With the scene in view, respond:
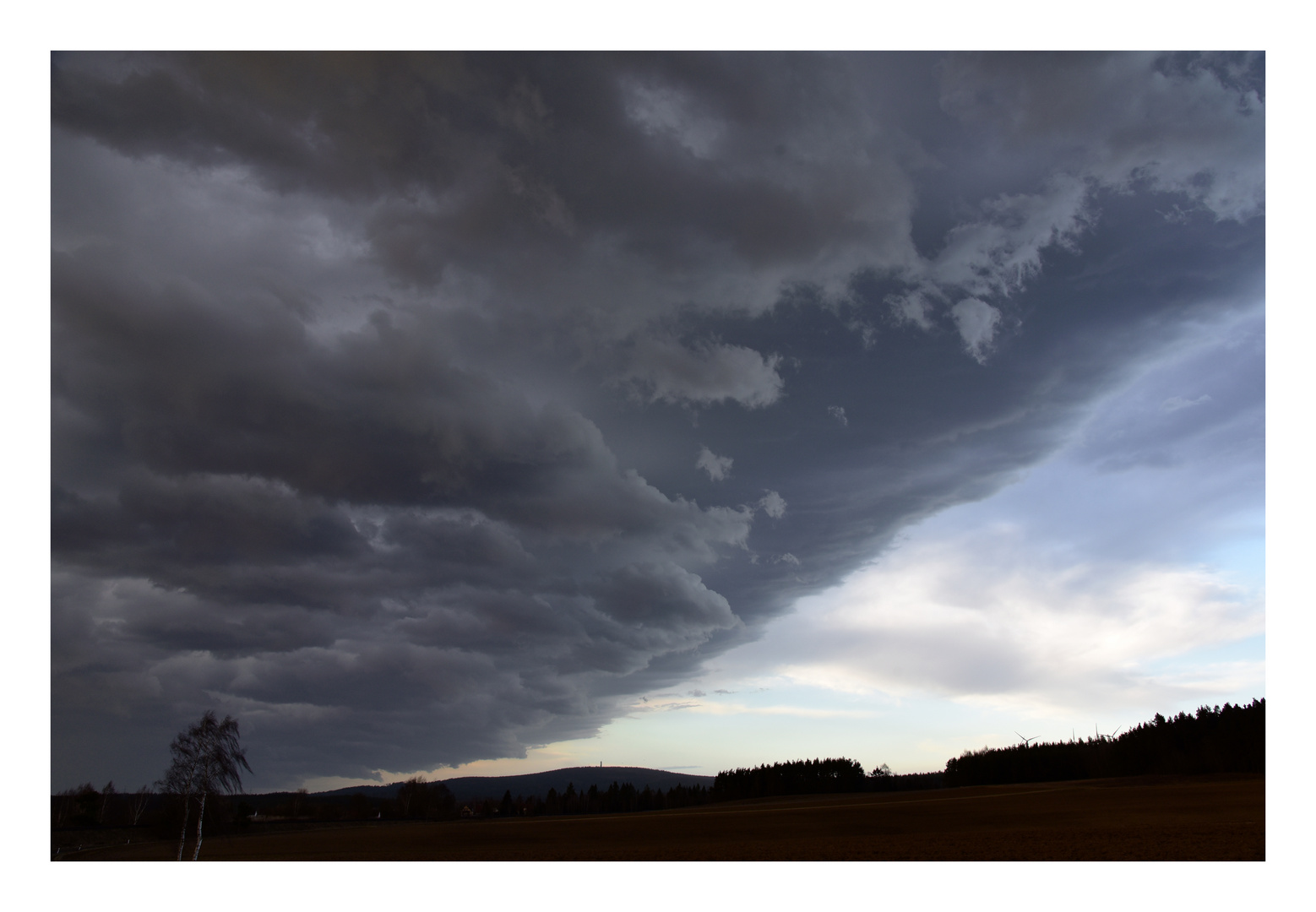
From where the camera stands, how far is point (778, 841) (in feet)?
110

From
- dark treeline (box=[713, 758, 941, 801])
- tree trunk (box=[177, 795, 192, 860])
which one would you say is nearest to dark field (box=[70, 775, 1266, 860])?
tree trunk (box=[177, 795, 192, 860])

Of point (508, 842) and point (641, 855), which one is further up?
point (641, 855)

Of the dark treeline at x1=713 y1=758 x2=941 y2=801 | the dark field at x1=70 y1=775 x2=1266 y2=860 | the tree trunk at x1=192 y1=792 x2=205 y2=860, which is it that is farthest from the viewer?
the dark treeline at x1=713 y1=758 x2=941 y2=801

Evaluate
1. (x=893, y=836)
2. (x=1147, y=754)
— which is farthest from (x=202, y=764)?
(x=1147, y=754)

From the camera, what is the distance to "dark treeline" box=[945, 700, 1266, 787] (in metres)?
58.6

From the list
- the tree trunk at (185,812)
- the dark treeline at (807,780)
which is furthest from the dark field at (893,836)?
the dark treeline at (807,780)

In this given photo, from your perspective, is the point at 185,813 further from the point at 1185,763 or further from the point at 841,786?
the point at 841,786

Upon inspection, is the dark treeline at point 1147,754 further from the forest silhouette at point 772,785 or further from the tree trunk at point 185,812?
the tree trunk at point 185,812

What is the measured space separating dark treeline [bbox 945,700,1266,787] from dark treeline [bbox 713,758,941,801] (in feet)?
24.7

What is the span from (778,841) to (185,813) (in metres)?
24.3

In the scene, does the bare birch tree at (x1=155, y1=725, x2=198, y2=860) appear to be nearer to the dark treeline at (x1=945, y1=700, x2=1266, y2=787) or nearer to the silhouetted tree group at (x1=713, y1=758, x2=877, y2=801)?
the dark treeline at (x1=945, y1=700, x2=1266, y2=787)

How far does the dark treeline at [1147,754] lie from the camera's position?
58625mm
